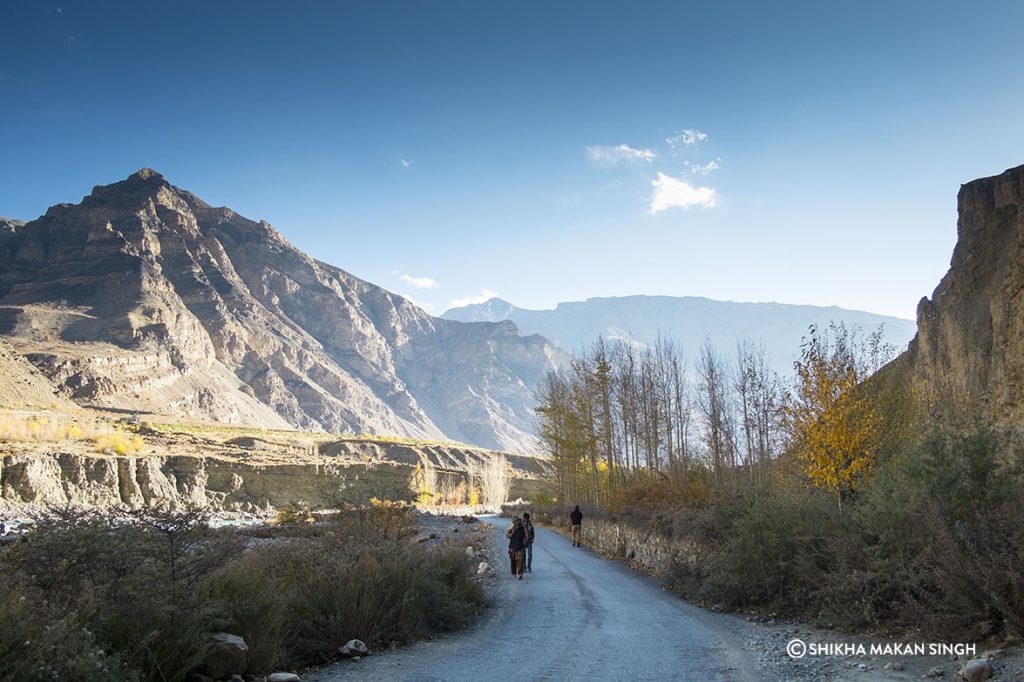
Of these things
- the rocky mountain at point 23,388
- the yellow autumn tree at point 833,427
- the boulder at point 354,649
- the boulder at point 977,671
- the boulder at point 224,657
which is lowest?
the boulder at point 354,649

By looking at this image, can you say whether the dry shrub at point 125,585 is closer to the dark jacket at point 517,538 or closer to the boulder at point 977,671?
the boulder at point 977,671

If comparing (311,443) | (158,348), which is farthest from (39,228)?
(311,443)

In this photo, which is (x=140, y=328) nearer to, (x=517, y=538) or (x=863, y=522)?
(x=517, y=538)

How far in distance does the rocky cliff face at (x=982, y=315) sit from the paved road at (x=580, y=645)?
1199cm

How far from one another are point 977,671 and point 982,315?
21.2m

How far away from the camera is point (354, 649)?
945 cm

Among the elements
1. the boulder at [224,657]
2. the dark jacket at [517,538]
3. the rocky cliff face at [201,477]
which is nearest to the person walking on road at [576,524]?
the dark jacket at [517,538]

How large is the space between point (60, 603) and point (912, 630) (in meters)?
10.6

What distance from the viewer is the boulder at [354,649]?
937 cm

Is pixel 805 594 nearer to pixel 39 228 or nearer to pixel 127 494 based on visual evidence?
pixel 127 494

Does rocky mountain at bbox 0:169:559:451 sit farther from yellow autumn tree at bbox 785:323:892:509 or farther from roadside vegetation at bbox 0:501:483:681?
yellow autumn tree at bbox 785:323:892:509

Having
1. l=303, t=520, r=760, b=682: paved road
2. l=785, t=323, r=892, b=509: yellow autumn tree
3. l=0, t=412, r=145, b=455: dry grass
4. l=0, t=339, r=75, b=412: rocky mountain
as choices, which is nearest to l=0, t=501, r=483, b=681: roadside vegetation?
l=303, t=520, r=760, b=682: paved road

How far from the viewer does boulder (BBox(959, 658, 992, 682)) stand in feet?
22.2

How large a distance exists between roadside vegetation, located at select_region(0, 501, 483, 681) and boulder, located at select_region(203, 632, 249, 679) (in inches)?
5.5
